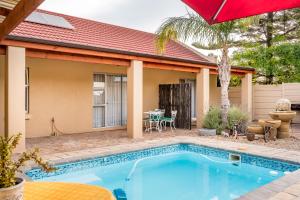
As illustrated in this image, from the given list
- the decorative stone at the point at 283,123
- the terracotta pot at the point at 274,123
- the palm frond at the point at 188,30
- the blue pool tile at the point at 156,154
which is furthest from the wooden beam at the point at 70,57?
the decorative stone at the point at 283,123

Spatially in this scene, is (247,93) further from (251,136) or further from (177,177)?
(177,177)

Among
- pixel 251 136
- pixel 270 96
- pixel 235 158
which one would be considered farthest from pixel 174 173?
pixel 270 96

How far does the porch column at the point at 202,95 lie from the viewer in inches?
494

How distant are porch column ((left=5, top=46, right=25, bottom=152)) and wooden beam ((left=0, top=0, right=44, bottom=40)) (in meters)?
1.75

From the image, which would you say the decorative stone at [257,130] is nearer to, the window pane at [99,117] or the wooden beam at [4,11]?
the window pane at [99,117]

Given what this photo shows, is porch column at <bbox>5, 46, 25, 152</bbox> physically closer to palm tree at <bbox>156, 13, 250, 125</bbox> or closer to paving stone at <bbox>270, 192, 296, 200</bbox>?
palm tree at <bbox>156, 13, 250, 125</bbox>

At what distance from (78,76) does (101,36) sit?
2298 mm

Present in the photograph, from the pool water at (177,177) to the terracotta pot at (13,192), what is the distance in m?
3.99

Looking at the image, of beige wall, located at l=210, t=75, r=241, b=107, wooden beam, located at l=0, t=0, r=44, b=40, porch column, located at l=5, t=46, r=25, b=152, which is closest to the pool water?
porch column, located at l=5, t=46, r=25, b=152

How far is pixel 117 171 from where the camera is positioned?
720 centimetres

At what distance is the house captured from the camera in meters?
7.40

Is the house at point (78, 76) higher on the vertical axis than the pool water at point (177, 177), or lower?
higher

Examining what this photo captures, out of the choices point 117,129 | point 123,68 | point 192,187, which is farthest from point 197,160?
point 123,68

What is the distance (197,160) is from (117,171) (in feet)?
8.46
